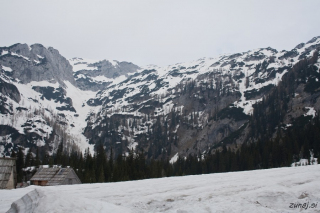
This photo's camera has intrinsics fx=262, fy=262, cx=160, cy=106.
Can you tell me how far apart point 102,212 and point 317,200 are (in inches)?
387

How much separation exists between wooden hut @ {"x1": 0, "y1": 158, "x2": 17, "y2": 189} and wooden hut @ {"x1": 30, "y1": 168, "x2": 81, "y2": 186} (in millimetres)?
26586

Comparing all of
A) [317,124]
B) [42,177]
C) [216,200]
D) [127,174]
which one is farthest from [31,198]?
[317,124]

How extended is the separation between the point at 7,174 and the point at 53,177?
30.0 meters

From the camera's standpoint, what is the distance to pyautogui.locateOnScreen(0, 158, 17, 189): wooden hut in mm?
33941

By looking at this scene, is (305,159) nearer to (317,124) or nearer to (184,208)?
(317,124)

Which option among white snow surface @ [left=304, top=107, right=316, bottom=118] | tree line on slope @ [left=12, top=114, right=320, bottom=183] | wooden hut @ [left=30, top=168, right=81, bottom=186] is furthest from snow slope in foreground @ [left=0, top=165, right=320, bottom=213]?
white snow surface @ [left=304, top=107, right=316, bottom=118]

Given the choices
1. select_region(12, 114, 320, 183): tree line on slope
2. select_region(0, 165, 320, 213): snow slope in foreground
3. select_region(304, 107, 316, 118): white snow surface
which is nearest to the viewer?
select_region(0, 165, 320, 213): snow slope in foreground

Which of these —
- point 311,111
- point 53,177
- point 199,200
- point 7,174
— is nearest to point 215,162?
point 311,111

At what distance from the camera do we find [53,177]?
63344mm

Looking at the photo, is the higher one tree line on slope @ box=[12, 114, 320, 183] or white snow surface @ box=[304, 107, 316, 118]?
white snow surface @ box=[304, 107, 316, 118]

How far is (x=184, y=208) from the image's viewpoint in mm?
12344

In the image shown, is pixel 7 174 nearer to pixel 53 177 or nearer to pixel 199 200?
pixel 53 177

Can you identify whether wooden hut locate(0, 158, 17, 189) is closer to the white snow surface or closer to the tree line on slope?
the tree line on slope

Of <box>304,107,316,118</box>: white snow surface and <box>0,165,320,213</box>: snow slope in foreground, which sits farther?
<box>304,107,316,118</box>: white snow surface
